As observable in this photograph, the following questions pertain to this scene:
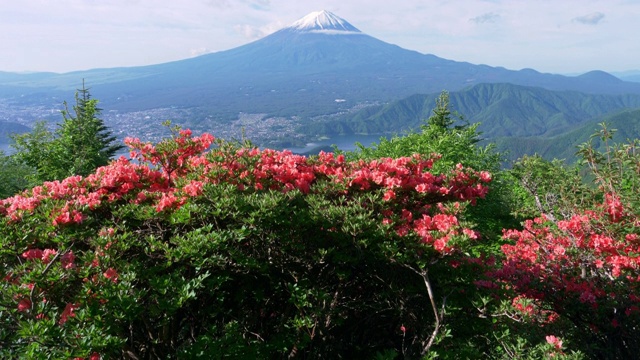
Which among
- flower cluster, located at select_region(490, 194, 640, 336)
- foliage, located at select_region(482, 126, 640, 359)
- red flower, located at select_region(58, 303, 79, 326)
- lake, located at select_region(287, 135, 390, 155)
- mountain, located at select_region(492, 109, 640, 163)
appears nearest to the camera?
red flower, located at select_region(58, 303, 79, 326)

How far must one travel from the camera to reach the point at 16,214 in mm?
3463

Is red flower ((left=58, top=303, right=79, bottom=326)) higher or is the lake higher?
red flower ((left=58, top=303, right=79, bottom=326))

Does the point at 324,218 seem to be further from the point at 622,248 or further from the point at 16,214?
the point at 622,248

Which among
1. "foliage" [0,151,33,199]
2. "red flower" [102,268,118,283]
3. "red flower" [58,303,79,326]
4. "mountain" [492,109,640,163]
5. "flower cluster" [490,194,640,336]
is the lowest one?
"mountain" [492,109,640,163]

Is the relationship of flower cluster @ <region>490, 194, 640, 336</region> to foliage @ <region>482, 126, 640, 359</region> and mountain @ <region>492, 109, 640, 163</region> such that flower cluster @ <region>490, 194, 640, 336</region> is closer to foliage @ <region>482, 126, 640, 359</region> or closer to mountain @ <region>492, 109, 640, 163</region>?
foliage @ <region>482, 126, 640, 359</region>

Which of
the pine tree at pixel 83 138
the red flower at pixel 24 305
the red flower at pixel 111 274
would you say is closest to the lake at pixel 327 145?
the pine tree at pixel 83 138

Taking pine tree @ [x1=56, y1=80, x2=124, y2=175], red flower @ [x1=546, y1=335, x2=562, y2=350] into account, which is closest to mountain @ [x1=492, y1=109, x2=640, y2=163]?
pine tree @ [x1=56, y1=80, x2=124, y2=175]

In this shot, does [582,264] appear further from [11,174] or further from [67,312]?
[11,174]

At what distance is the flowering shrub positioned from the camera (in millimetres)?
2777

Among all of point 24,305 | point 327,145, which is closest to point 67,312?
point 24,305

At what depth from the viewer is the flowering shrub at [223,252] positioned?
278 centimetres

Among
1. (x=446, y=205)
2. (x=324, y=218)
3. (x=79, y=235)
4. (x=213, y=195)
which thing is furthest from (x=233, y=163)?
(x=446, y=205)

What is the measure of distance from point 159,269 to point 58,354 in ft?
3.05

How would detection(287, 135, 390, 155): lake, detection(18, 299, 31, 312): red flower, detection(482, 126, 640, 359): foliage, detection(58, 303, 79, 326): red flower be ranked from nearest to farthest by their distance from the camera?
1. detection(18, 299, 31, 312): red flower
2. detection(58, 303, 79, 326): red flower
3. detection(482, 126, 640, 359): foliage
4. detection(287, 135, 390, 155): lake
